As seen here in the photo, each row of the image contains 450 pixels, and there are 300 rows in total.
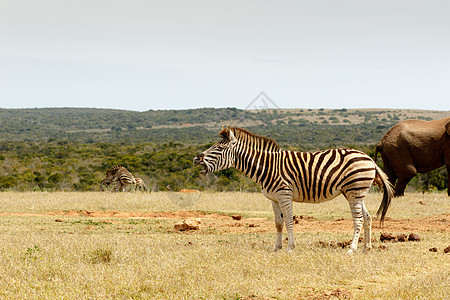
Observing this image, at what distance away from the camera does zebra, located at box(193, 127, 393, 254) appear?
9.39 meters

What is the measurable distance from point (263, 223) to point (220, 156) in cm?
539

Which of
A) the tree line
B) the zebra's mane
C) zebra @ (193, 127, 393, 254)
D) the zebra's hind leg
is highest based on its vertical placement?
the zebra's mane

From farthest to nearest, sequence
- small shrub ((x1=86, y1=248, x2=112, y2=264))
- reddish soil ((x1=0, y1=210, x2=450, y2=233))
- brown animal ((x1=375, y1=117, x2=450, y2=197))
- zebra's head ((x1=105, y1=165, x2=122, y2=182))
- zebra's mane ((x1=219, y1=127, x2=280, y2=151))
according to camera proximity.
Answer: zebra's head ((x1=105, y1=165, x2=122, y2=182))
brown animal ((x1=375, y1=117, x2=450, y2=197))
reddish soil ((x1=0, y1=210, x2=450, y2=233))
zebra's mane ((x1=219, y1=127, x2=280, y2=151))
small shrub ((x1=86, y1=248, x2=112, y2=264))

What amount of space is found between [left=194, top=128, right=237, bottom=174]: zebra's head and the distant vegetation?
388 millimetres

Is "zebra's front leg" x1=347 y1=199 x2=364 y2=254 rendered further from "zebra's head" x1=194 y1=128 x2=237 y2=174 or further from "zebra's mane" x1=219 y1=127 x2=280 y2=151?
"zebra's head" x1=194 y1=128 x2=237 y2=174

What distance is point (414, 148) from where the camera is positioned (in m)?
18.7

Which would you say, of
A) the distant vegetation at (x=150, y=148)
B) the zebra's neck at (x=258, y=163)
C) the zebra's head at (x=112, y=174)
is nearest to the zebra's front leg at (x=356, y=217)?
the zebra's neck at (x=258, y=163)

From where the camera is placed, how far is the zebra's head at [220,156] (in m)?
9.89

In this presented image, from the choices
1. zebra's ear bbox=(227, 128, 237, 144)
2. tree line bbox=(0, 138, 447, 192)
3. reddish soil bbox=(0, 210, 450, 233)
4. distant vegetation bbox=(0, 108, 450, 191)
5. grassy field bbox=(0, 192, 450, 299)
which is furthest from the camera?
distant vegetation bbox=(0, 108, 450, 191)

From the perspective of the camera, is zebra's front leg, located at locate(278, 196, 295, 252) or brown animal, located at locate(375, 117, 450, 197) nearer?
zebra's front leg, located at locate(278, 196, 295, 252)

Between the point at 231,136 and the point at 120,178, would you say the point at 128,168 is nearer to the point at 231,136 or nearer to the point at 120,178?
the point at 120,178

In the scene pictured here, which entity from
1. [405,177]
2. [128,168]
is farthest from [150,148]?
[405,177]

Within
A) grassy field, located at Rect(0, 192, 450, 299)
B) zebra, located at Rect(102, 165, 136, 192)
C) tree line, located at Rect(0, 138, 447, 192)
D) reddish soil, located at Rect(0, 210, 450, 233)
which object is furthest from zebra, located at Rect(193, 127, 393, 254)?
tree line, located at Rect(0, 138, 447, 192)

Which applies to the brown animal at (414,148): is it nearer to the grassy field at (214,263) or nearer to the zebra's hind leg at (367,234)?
the grassy field at (214,263)
